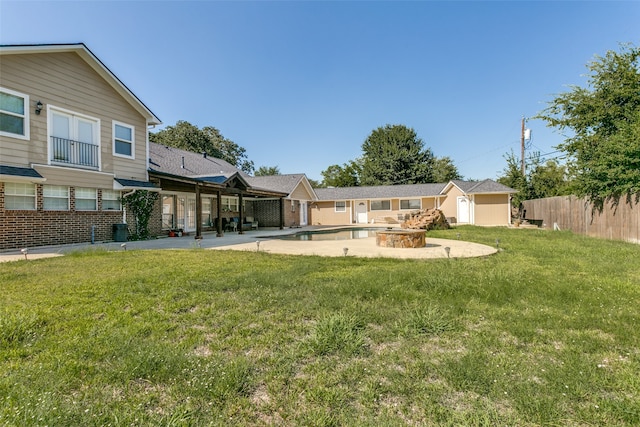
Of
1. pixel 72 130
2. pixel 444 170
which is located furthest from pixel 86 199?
pixel 444 170

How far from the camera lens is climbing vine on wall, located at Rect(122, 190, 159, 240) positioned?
43.6 feet

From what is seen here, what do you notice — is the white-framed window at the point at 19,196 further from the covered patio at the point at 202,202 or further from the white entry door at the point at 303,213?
the white entry door at the point at 303,213

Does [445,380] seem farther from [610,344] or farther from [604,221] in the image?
[604,221]

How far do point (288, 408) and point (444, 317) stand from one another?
239 cm

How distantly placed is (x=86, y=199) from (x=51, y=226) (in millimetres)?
1574

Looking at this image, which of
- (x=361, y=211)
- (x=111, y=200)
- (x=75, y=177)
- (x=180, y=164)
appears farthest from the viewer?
(x=361, y=211)

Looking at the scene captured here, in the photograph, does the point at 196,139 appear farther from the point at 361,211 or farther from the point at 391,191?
the point at 391,191

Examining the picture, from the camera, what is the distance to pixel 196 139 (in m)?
41.3

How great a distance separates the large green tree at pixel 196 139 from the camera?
4006 centimetres

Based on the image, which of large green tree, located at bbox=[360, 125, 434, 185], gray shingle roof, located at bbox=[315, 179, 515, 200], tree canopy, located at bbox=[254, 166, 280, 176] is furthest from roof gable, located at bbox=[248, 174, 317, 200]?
tree canopy, located at bbox=[254, 166, 280, 176]

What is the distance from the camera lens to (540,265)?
279 inches

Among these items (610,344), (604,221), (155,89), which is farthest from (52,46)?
(604,221)

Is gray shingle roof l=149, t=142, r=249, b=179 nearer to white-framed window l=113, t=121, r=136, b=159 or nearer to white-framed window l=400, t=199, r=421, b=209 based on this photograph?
white-framed window l=113, t=121, r=136, b=159

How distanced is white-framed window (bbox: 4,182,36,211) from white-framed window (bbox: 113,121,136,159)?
3.37 metres
